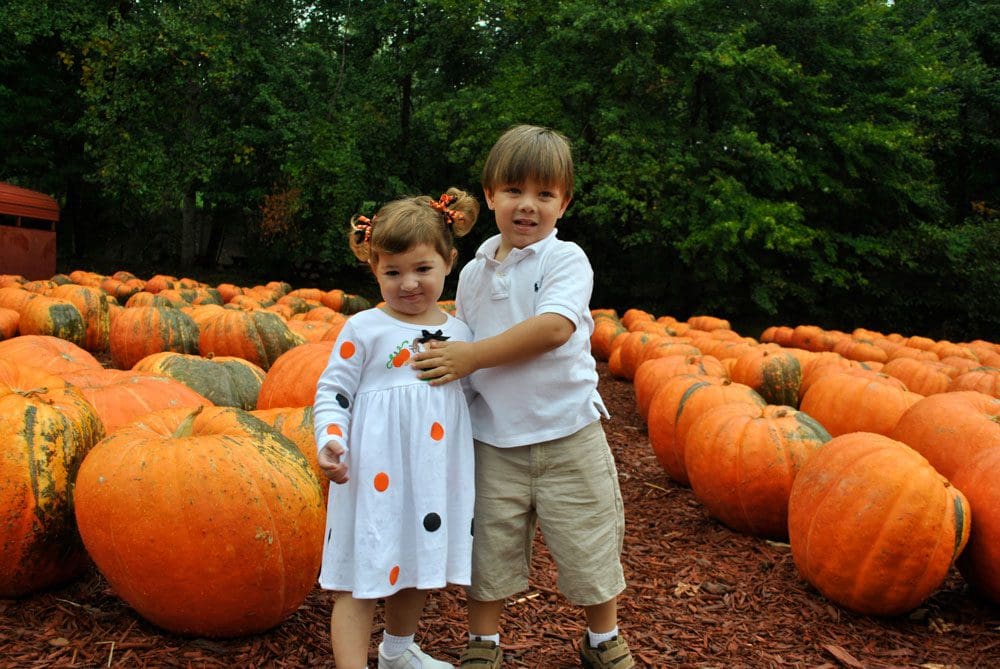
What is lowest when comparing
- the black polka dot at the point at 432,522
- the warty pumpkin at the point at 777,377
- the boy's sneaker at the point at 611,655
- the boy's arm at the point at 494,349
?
the boy's sneaker at the point at 611,655

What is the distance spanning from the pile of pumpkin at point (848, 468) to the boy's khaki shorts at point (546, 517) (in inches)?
47.5

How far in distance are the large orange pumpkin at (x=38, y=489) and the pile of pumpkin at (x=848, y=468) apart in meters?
2.75

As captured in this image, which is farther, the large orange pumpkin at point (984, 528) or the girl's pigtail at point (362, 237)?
the large orange pumpkin at point (984, 528)

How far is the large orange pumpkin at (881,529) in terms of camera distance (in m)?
2.80

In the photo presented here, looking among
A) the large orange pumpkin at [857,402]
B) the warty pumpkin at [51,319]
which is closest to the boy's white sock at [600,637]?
the large orange pumpkin at [857,402]

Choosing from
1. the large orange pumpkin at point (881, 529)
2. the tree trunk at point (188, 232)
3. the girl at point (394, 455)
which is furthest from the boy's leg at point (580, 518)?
Result: the tree trunk at point (188, 232)

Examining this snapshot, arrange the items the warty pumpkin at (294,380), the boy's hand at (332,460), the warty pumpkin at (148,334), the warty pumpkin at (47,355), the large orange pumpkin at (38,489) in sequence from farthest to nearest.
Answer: the warty pumpkin at (148,334) → the warty pumpkin at (47,355) → the warty pumpkin at (294,380) → the large orange pumpkin at (38,489) → the boy's hand at (332,460)

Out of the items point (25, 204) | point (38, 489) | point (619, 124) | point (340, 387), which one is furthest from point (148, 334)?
point (619, 124)

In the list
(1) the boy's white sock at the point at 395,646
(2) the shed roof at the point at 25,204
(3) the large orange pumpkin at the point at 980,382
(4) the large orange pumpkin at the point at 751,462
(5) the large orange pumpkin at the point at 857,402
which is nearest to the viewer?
(1) the boy's white sock at the point at 395,646

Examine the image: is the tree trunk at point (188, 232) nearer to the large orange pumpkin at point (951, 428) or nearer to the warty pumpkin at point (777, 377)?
the warty pumpkin at point (777, 377)

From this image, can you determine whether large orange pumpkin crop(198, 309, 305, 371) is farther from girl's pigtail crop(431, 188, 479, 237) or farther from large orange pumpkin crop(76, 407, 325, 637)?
girl's pigtail crop(431, 188, 479, 237)

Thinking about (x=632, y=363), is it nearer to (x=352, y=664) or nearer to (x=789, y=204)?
(x=352, y=664)

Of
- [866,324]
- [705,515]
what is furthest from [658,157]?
[705,515]

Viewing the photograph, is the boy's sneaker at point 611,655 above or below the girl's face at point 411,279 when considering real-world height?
below
